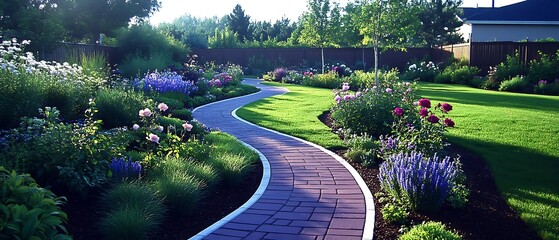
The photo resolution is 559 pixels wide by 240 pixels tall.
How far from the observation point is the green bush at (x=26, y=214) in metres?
3.01

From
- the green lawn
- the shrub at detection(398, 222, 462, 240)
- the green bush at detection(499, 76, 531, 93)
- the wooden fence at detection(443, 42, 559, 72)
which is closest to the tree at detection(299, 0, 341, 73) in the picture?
the wooden fence at detection(443, 42, 559, 72)

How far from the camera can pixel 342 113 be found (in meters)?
9.73

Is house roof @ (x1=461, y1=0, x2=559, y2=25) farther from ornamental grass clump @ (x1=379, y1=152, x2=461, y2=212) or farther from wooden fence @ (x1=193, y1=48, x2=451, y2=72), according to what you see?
ornamental grass clump @ (x1=379, y1=152, x2=461, y2=212)

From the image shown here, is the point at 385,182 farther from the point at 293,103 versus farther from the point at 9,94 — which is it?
the point at 293,103

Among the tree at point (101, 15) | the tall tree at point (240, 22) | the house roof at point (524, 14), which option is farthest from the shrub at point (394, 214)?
the tall tree at point (240, 22)

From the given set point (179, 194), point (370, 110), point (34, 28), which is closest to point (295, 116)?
point (370, 110)

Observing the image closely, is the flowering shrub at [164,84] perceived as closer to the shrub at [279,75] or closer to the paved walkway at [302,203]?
the paved walkway at [302,203]

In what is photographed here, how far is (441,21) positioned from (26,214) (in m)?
47.3

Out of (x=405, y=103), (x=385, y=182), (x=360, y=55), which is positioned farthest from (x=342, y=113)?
(x=360, y=55)

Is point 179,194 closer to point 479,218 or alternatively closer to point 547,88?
point 479,218

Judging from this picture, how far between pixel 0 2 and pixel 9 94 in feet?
41.0

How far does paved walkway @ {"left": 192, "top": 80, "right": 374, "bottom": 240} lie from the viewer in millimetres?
4738

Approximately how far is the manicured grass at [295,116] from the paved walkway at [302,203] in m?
0.93

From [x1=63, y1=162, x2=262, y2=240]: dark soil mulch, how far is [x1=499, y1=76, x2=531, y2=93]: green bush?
17067mm
